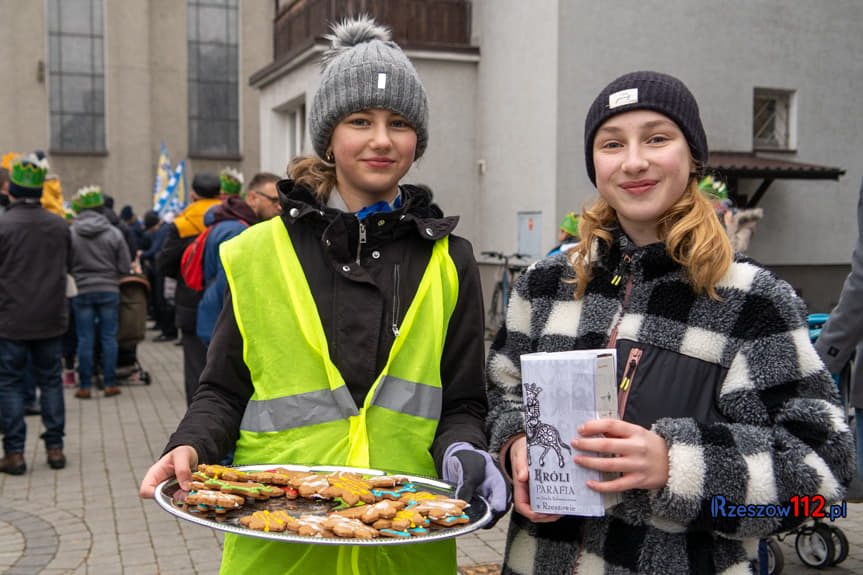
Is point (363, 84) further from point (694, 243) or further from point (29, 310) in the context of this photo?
point (29, 310)

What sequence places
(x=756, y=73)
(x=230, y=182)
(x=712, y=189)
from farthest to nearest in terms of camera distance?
(x=756, y=73) → (x=230, y=182) → (x=712, y=189)

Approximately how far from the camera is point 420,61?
580 inches

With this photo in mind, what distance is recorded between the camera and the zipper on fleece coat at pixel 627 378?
1895mm

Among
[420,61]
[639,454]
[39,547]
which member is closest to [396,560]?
[639,454]

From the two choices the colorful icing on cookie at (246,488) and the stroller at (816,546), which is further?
the stroller at (816,546)

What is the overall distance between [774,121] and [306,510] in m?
14.4

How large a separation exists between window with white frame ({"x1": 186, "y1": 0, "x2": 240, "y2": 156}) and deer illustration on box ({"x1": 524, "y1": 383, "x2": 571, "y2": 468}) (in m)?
25.8

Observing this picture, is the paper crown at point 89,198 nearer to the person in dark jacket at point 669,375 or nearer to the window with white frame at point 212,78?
the person in dark jacket at point 669,375

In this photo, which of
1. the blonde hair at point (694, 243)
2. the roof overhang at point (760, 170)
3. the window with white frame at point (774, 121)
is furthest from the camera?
the window with white frame at point (774, 121)

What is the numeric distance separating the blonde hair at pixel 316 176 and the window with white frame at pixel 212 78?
2485 cm

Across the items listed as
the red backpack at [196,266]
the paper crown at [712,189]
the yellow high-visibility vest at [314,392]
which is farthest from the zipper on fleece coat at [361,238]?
the red backpack at [196,266]

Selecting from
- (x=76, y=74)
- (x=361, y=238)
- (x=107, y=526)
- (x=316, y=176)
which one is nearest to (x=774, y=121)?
(x=107, y=526)

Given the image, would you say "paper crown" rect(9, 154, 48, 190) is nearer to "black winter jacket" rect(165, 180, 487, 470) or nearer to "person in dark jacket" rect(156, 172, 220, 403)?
"person in dark jacket" rect(156, 172, 220, 403)

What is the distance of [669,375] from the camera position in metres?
1.87
